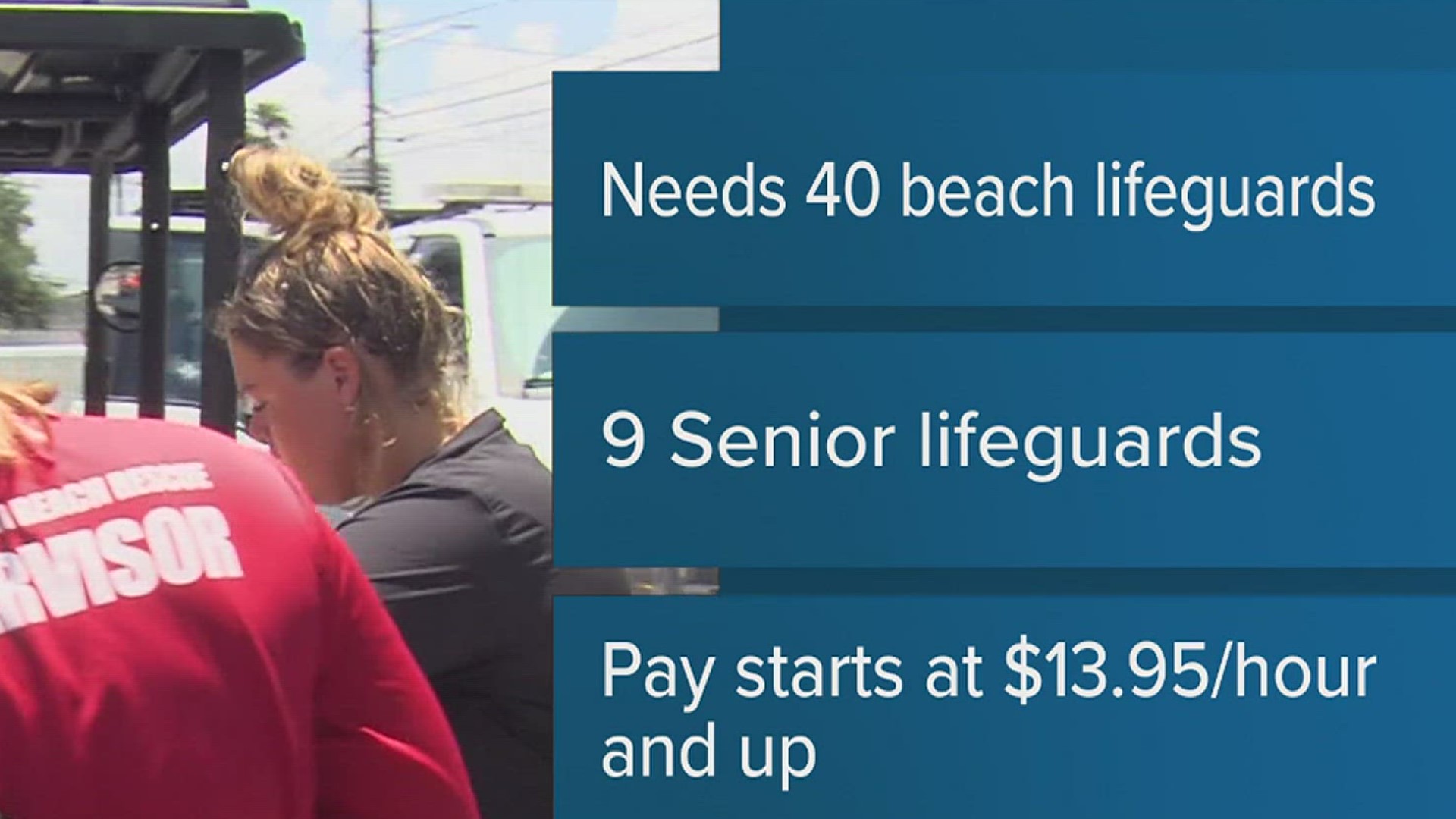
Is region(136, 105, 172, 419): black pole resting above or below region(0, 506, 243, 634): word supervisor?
above

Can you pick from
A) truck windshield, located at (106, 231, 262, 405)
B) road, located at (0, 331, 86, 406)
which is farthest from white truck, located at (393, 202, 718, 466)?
truck windshield, located at (106, 231, 262, 405)

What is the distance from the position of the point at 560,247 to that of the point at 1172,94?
28.3 inches

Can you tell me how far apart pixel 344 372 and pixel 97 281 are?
129cm

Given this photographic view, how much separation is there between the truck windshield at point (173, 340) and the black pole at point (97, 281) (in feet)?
0.07

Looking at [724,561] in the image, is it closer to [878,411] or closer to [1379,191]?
[878,411]

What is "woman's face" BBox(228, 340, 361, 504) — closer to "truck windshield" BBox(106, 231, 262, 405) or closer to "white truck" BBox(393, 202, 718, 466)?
"truck windshield" BBox(106, 231, 262, 405)

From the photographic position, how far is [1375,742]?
228cm

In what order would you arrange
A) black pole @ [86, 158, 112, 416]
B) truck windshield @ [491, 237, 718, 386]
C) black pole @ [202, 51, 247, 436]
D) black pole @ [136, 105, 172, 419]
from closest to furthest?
black pole @ [202, 51, 247, 436] < black pole @ [136, 105, 172, 419] < black pole @ [86, 158, 112, 416] < truck windshield @ [491, 237, 718, 386]

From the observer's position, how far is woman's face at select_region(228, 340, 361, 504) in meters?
2.18

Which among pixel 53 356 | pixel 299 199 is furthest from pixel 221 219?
pixel 53 356

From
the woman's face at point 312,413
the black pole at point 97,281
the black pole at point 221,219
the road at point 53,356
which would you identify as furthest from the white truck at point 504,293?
the woman's face at point 312,413

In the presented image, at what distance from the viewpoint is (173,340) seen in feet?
11.3

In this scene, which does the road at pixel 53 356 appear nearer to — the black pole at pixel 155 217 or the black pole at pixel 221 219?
the black pole at pixel 155 217

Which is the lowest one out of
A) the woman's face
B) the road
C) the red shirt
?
the red shirt
